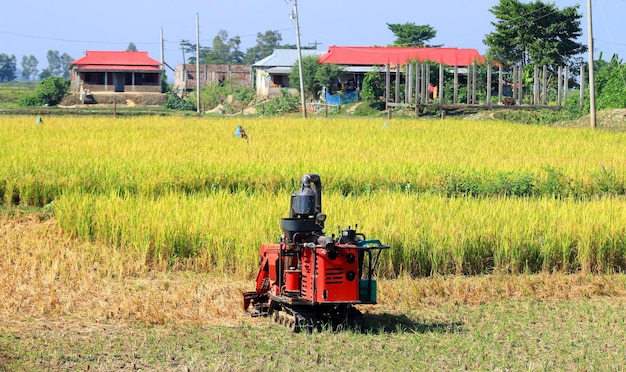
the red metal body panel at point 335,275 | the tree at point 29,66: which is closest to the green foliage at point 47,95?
the red metal body panel at point 335,275

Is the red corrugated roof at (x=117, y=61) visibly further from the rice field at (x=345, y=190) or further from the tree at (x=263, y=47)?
the tree at (x=263, y=47)

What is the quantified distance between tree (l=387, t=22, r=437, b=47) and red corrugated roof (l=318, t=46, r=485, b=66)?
54.4 feet

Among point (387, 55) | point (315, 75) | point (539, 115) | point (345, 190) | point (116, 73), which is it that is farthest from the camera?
point (116, 73)

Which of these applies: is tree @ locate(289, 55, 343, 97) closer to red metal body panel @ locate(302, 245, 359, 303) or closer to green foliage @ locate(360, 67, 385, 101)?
green foliage @ locate(360, 67, 385, 101)

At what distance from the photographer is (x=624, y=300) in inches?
303

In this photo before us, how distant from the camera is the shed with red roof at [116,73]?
4878 centimetres

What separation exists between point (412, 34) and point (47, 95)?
28.7 metres

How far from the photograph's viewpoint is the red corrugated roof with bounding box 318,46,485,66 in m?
46.5

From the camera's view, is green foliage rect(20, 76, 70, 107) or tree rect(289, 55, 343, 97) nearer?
tree rect(289, 55, 343, 97)

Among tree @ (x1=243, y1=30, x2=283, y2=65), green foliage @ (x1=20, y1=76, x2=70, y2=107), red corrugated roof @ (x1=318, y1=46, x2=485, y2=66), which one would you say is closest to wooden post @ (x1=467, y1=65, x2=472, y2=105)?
red corrugated roof @ (x1=318, y1=46, x2=485, y2=66)

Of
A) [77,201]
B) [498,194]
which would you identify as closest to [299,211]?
[77,201]

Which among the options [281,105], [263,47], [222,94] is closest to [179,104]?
[281,105]

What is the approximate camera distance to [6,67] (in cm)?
14688

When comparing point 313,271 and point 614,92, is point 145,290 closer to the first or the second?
point 313,271
